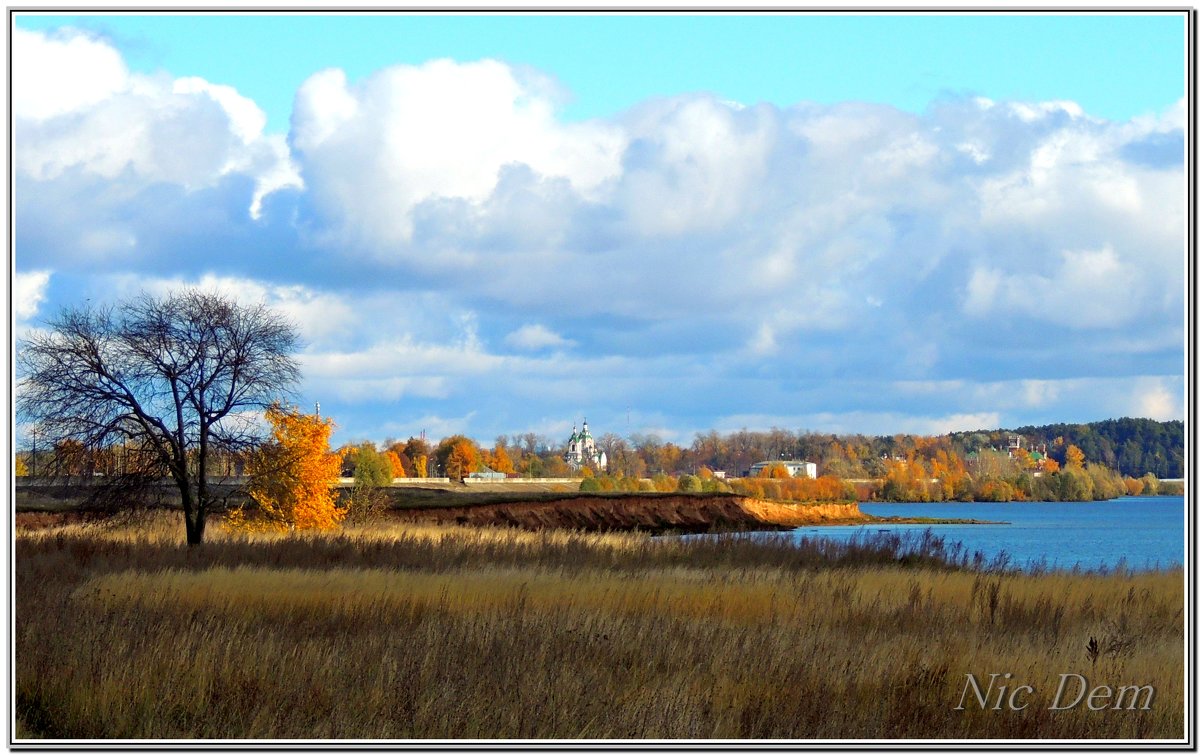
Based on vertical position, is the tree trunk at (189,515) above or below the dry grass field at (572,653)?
above

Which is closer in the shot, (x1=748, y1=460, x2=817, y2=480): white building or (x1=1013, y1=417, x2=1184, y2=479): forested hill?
(x1=1013, y1=417, x2=1184, y2=479): forested hill

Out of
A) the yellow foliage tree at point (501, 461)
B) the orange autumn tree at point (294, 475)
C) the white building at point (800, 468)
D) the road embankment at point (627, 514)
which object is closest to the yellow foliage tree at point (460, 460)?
the yellow foliage tree at point (501, 461)

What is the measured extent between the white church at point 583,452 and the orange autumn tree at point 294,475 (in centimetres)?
12676

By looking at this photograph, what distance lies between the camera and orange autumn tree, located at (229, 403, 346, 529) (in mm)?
27375

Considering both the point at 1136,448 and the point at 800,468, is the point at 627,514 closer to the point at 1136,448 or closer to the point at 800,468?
the point at 1136,448

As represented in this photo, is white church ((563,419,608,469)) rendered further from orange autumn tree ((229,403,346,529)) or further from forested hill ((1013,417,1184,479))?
orange autumn tree ((229,403,346,529))

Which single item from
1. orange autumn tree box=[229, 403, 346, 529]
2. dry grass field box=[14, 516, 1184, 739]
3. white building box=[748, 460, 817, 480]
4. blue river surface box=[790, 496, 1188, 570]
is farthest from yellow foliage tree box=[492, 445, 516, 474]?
dry grass field box=[14, 516, 1184, 739]

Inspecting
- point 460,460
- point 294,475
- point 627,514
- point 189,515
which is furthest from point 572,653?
point 460,460

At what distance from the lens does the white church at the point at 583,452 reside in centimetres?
16725

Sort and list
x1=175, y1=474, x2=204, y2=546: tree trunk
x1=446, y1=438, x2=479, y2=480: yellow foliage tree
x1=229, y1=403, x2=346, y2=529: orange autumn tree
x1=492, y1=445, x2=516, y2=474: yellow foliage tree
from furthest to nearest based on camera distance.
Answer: x1=492, y1=445, x2=516, y2=474: yellow foliage tree < x1=446, y1=438, x2=479, y2=480: yellow foliage tree < x1=229, y1=403, x2=346, y2=529: orange autumn tree < x1=175, y1=474, x2=204, y2=546: tree trunk

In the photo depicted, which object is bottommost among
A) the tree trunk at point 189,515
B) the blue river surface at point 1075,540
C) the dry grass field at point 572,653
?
the blue river surface at point 1075,540

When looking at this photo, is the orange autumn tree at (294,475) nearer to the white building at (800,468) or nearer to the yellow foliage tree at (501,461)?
the white building at (800,468)

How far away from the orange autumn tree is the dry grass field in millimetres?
6965

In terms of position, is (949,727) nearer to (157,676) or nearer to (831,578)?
(157,676)
